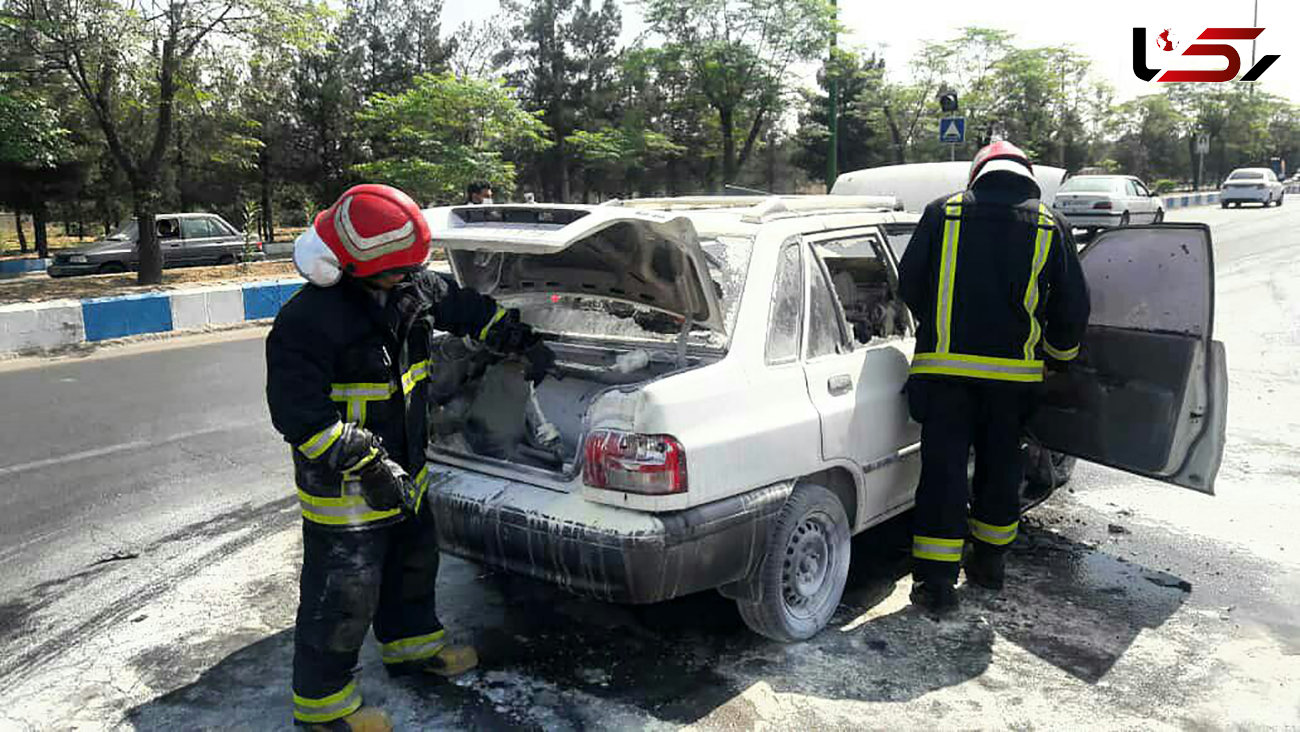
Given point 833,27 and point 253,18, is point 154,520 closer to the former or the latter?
point 253,18

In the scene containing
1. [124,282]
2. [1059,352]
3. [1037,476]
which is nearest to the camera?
[1059,352]

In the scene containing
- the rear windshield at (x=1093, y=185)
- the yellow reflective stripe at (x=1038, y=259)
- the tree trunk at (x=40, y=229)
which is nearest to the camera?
the yellow reflective stripe at (x=1038, y=259)

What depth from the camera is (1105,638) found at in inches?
149

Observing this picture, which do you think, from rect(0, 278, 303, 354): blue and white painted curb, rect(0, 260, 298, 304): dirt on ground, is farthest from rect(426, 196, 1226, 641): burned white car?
rect(0, 260, 298, 304): dirt on ground

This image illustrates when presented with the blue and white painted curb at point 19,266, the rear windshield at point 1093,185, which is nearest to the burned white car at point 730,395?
the rear windshield at point 1093,185

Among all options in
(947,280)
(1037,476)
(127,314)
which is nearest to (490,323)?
(947,280)

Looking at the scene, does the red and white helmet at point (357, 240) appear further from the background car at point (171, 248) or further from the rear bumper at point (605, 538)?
the background car at point (171, 248)

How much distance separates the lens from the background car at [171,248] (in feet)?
60.9

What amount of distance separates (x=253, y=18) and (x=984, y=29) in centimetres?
2839

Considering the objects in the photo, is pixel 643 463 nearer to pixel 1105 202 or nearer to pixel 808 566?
pixel 808 566

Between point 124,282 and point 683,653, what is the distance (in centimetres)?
1632

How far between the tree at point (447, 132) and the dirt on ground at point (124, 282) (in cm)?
303

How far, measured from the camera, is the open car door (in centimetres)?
415

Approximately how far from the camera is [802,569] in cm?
370
